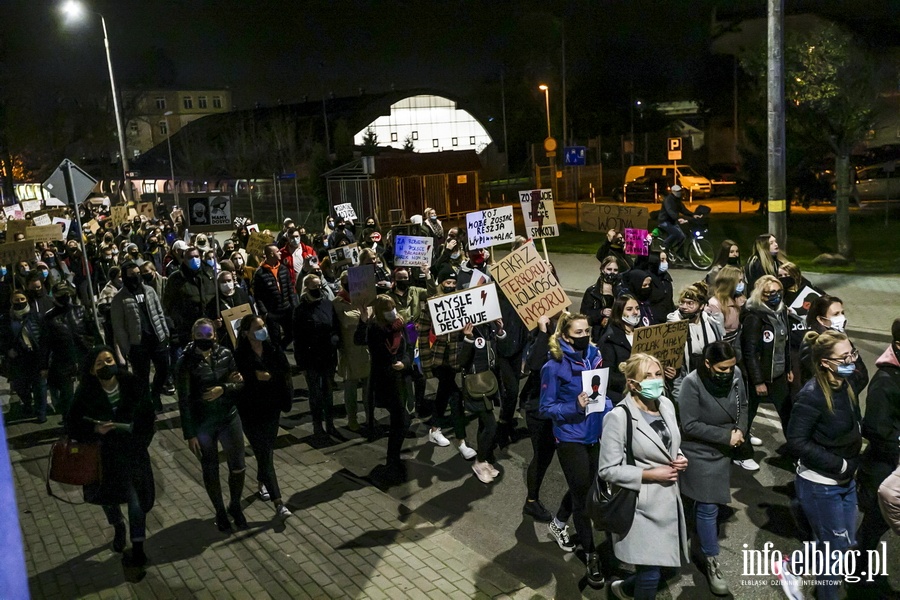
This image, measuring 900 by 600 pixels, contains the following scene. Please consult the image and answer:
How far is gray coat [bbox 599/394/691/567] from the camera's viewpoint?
4789mm

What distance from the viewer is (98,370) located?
20.2 ft

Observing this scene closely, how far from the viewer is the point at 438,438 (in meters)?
8.67

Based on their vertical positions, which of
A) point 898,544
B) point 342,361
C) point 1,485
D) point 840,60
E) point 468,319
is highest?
point 840,60

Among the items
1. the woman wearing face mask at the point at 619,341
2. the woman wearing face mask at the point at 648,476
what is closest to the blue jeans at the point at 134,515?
the woman wearing face mask at the point at 648,476

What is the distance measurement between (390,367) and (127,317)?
3.71 metres

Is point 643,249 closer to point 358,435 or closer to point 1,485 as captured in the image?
point 358,435

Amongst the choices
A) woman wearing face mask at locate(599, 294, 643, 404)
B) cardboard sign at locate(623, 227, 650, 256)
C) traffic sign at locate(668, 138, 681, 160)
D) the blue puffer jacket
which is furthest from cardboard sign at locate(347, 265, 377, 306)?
traffic sign at locate(668, 138, 681, 160)

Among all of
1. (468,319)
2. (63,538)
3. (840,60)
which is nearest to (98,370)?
(63,538)

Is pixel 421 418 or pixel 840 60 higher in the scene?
pixel 840 60

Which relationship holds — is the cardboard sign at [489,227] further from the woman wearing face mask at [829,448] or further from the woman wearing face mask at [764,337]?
the woman wearing face mask at [829,448]

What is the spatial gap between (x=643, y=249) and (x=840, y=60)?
911 cm

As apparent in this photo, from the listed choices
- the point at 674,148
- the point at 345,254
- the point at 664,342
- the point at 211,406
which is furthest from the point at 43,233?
the point at 674,148

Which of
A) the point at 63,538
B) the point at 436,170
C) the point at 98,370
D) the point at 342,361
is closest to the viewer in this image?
the point at 98,370

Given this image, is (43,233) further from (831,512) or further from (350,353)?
(831,512)
